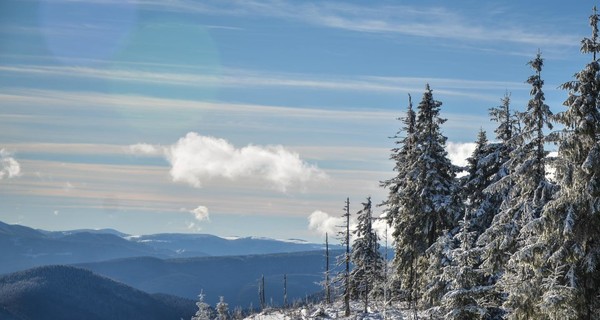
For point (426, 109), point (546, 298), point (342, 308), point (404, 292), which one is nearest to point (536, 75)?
point (546, 298)

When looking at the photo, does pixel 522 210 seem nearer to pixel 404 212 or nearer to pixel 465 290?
pixel 465 290

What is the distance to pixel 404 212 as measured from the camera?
48.4 meters

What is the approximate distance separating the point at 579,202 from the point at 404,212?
24.7m

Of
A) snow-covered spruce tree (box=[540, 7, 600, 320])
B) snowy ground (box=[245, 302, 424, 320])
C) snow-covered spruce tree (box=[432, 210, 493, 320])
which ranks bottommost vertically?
snowy ground (box=[245, 302, 424, 320])

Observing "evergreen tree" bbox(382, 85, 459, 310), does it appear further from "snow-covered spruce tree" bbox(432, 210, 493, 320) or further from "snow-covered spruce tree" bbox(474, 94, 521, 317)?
"snow-covered spruce tree" bbox(432, 210, 493, 320)

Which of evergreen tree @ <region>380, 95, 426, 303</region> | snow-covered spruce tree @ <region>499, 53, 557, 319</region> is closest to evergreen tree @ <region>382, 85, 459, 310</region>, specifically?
evergreen tree @ <region>380, 95, 426, 303</region>

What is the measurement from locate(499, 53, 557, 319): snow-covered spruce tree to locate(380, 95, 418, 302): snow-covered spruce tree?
17.5 meters

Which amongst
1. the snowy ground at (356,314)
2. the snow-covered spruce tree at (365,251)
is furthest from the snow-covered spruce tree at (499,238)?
the snow-covered spruce tree at (365,251)

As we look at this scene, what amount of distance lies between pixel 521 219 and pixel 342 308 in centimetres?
4053

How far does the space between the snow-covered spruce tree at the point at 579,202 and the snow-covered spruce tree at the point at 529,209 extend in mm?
906

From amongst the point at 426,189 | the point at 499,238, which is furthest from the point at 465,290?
the point at 426,189

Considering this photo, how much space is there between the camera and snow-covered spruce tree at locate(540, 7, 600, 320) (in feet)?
77.8

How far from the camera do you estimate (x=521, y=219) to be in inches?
1123

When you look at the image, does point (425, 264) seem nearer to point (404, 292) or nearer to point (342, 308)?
point (404, 292)
